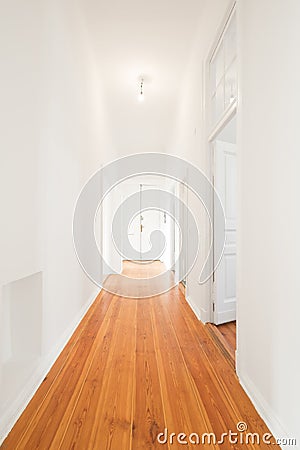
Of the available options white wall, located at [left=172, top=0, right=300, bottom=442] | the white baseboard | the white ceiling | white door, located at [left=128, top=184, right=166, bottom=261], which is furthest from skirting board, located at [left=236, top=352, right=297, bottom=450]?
white door, located at [left=128, top=184, right=166, bottom=261]

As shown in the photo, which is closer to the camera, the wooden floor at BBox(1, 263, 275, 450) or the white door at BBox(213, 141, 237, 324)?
the wooden floor at BBox(1, 263, 275, 450)

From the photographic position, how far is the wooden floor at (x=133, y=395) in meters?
1.46

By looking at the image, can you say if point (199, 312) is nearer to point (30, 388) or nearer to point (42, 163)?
point (30, 388)

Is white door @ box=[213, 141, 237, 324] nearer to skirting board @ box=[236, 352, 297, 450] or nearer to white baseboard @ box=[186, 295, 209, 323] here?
white baseboard @ box=[186, 295, 209, 323]

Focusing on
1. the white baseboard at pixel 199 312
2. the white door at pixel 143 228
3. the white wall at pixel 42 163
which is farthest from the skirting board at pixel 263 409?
the white door at pixel 143 228

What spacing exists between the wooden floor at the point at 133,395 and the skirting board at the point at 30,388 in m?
0.03

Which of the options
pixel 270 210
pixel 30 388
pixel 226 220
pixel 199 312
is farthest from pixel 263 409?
pixel 226 220

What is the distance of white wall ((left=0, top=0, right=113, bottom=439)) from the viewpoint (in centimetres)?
152

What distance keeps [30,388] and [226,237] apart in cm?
227

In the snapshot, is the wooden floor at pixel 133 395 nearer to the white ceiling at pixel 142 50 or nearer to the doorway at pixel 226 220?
the doorway at pixel 226 220

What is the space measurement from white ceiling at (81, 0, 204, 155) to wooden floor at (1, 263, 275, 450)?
3149mm

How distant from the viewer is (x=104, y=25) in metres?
Answer: 3.17

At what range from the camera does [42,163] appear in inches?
80.0

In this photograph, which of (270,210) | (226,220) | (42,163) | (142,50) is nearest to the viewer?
(270,210)
